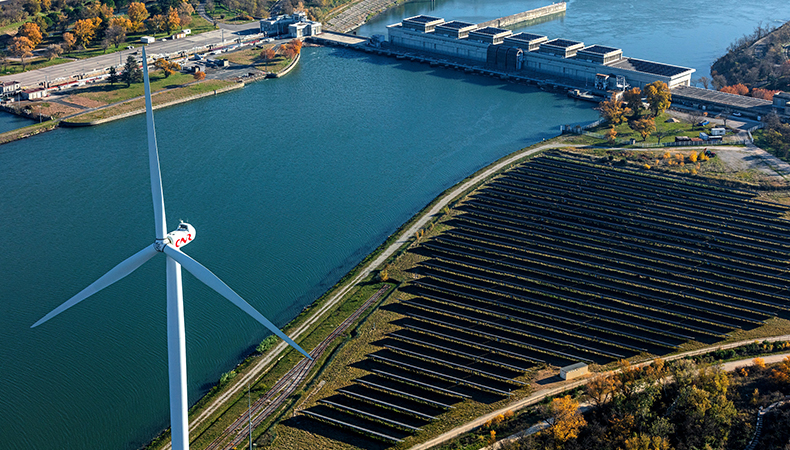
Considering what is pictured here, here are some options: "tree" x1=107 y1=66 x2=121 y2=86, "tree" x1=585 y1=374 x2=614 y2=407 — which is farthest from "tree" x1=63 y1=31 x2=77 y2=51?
"tree" x1=585 y1=374 x2=614 y2=407

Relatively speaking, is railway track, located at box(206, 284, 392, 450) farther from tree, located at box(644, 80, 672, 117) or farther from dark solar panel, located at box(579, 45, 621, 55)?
dark solar panel, located at box(579, 45, 621, 55)

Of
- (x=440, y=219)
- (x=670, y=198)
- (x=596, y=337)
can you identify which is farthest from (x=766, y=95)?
(x=596, y=337)

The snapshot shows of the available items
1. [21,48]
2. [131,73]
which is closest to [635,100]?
[131,73]

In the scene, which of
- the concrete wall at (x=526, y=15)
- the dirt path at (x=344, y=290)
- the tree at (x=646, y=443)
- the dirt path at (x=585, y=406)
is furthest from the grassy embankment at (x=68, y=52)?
the tree at (x=646, y=443)

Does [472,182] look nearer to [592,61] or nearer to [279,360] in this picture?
[279,360]

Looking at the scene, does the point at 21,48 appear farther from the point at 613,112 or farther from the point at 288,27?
the point at 613,112
